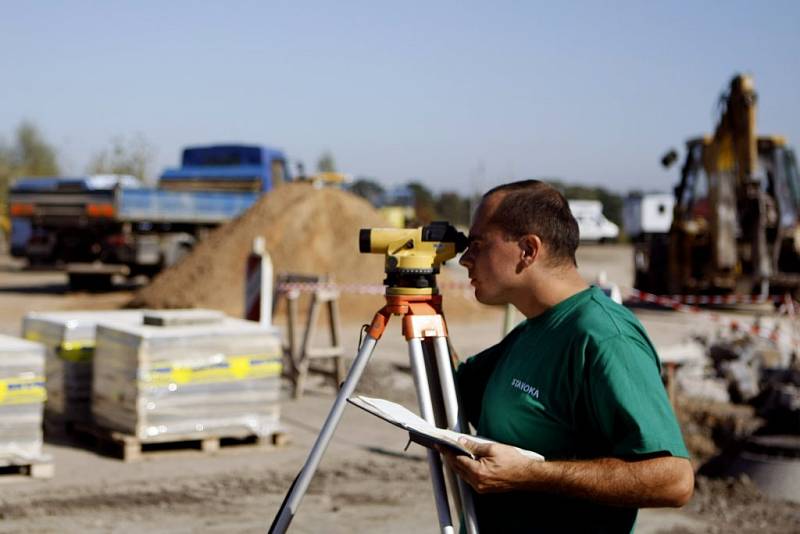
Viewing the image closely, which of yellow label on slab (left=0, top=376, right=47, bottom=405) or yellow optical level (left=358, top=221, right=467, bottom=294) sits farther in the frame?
yellow label on slab (left=0, top=376, right=47, bottom=405)

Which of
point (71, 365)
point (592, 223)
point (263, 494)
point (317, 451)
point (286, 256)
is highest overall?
point (317, 451)

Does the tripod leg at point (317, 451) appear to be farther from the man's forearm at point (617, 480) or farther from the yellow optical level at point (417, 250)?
the man's forearm at point (617, 480)

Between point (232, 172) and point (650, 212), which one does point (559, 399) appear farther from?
point (650, 212)

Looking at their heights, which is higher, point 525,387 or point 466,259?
point 466,259

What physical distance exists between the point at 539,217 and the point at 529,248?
0.27 feet

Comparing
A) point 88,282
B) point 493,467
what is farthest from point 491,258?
point 88,282

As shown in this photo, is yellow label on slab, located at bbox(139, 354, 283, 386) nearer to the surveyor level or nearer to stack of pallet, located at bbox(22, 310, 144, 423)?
stack of pallet, located at bbox(22, 310, 144, 423)

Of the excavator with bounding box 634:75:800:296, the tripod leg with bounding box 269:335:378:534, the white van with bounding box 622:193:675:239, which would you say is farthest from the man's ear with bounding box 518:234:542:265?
the white van with bounding box 622:193:675:239

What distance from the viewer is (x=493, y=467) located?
267 cm

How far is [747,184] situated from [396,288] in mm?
19416

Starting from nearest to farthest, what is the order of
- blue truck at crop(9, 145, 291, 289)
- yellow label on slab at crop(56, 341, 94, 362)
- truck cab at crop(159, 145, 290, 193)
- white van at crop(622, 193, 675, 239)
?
yellow label on slab at crop(56, 341, 94, 362), blue truck at crop(9, 145, 291, 289), truck cab at crop(159, 145, 290, 193), white van at crop(622, 193, 675, 239)

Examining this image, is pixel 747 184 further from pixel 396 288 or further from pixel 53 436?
pixel 396 288

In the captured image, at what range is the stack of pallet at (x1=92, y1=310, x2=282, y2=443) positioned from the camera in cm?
846

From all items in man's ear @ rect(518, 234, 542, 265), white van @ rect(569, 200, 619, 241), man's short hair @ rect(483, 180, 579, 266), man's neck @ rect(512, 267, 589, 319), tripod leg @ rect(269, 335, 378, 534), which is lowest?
white van @ rect(569, 200, 619, 241)
